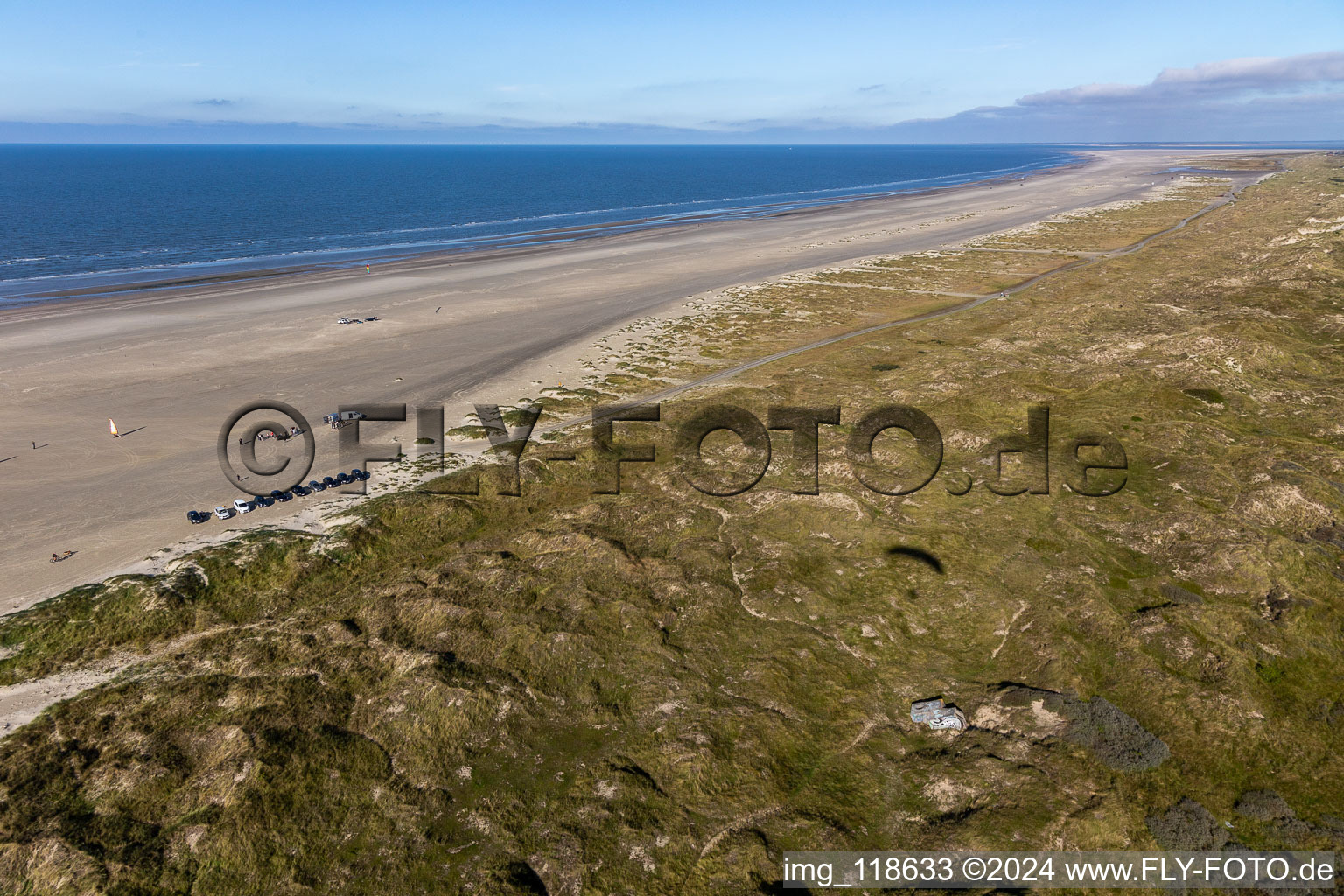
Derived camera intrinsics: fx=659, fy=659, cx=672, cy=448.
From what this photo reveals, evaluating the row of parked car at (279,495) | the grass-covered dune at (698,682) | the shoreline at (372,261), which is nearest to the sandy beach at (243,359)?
the row of parked car at (279,495)

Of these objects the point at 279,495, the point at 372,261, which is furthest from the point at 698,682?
the point at 372,261

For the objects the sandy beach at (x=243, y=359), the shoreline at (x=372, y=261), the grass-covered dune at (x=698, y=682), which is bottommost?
the grass-covered dune at (x=698, y=682)

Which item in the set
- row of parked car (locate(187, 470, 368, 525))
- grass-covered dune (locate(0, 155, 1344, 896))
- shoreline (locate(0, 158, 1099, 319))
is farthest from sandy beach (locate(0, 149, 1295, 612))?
grass-covered dune (locate(0, 155, 1344, 896))

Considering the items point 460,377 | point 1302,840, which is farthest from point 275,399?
point 1302,840

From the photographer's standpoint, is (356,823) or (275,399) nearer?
(356,823)

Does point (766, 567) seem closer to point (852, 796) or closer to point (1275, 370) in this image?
point (852, 796)

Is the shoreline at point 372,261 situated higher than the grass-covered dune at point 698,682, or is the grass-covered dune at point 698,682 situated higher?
the shoreline at point 372,261

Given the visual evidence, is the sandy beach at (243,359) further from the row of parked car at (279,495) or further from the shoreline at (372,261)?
the shoreline at (372,261)
